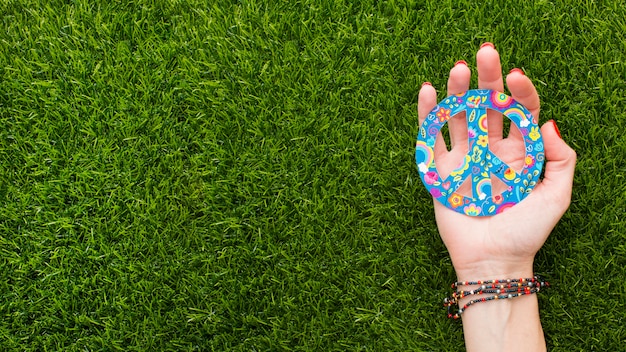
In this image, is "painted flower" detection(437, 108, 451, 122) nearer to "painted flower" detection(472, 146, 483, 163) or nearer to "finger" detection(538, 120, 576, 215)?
"painted flower" detection(472, 146, 483, 163)

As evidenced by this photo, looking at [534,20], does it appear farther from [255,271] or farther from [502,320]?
[255,271]

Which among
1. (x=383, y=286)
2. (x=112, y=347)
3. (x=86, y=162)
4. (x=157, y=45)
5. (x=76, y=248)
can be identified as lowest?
(x=112, y=347)

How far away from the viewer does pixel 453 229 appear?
2.17 m

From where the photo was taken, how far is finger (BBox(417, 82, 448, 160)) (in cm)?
218

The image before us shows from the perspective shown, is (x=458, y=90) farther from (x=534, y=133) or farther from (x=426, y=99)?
(x=534, y=133)

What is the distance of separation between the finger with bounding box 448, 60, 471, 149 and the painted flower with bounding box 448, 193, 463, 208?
0.18 m

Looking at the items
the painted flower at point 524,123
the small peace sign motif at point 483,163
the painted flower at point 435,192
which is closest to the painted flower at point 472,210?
the small peace sign motif at point 483,163

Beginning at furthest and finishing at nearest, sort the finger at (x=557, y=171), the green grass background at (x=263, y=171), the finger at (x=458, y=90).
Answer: the green grass background at (x=263, y=171)
the finger at (x=458, y=90)
the finger at (x=557, y=171)

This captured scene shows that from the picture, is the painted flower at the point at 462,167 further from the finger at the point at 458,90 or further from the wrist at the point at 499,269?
the wrist at the point at 499,269

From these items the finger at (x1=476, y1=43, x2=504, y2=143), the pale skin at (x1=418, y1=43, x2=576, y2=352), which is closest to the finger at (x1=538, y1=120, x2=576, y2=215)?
the pale skin at (x1=418, y1=43, x2=576, y2=352)

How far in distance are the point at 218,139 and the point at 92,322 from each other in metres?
0.84

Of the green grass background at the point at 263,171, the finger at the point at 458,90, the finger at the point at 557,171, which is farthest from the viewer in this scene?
the green grass background at the point at 263,171

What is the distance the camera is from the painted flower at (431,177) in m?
2.21

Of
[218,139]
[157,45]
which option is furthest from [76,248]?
[157,45]
